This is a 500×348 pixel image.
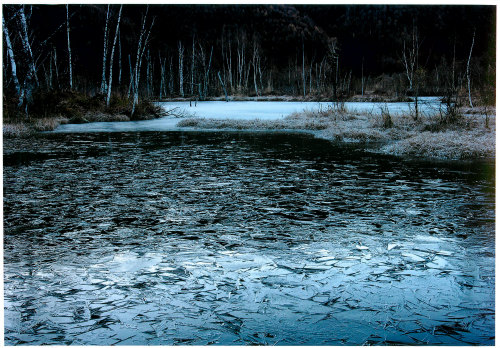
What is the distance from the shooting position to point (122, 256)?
5.21m

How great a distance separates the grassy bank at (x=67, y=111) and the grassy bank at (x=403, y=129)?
454 centimetres

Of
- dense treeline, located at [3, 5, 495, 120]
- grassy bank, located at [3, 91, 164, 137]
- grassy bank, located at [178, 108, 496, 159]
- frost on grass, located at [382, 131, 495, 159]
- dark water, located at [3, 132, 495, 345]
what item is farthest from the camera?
dense treeline, located at [3, 5, 495, 120]

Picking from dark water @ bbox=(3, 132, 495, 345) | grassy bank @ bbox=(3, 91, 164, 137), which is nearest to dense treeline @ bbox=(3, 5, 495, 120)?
grassy bank @ bbox=(3, 91, 164, 137)

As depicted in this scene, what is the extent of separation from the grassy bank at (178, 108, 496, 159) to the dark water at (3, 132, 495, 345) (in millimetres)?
2181

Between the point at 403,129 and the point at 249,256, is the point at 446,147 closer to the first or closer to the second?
the point at 403,129

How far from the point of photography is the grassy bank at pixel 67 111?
64.8ft

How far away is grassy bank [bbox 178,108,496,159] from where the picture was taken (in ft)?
41.2

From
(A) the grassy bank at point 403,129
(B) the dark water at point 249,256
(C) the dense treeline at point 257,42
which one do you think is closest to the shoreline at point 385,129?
(A) the grassy bank at point 403,129

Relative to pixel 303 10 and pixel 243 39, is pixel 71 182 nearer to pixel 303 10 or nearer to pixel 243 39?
pixel 243 39

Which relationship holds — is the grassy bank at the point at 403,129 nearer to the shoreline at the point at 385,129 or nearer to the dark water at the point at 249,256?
the shoreline at the point at 385,129

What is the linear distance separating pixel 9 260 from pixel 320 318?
10.0ft

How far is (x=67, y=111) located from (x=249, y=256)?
20.3 metres

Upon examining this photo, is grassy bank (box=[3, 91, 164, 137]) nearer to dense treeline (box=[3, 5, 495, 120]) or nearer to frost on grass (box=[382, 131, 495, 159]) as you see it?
frost on grass (box=[382, 131, 495, 159])

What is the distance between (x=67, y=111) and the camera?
2353 centimetres
